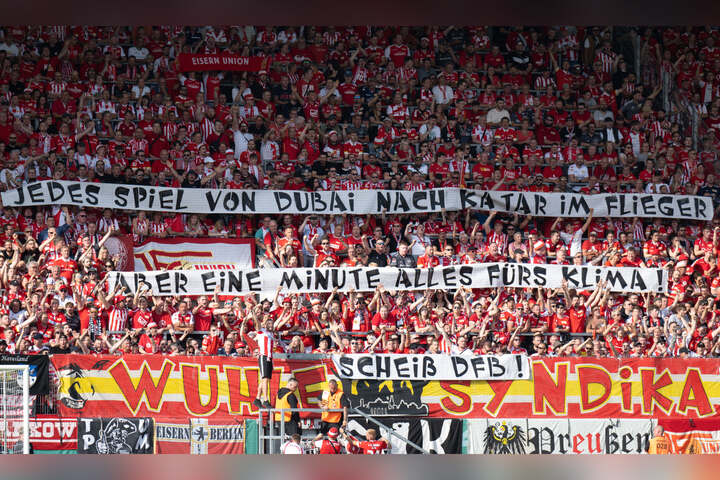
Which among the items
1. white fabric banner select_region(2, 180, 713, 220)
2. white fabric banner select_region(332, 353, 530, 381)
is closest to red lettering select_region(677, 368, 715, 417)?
white fabric banner select_region(332, 353, 530, 381)

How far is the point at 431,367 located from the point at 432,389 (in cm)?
32

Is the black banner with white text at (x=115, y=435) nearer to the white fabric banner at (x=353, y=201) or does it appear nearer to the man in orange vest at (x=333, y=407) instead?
the man in orange vest at (x=333, y=407)

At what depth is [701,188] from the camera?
17.5 metres

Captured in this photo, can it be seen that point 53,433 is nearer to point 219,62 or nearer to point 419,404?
point 419,404

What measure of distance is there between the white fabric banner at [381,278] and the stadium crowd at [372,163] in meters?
0.24

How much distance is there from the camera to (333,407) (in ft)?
41.9

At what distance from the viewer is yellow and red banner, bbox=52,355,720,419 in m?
12.8

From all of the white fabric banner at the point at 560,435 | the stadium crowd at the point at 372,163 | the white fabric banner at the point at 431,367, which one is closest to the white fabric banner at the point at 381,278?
the stadium crowd at the point at 372,163

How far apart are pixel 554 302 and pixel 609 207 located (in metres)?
2.79

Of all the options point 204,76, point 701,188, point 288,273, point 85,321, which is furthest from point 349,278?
point 701,188

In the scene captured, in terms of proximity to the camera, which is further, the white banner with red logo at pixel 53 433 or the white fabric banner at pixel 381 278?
the white fabric banner at pixel 381 278

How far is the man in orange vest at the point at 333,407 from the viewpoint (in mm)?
12547

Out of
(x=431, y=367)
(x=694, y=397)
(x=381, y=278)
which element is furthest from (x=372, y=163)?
(x=694, y=397)

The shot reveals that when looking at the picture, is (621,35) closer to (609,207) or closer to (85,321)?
(609,207)
